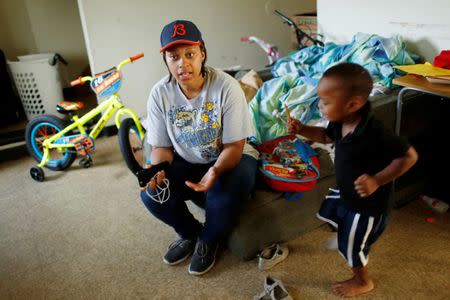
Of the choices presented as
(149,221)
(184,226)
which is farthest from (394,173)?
(149,221)

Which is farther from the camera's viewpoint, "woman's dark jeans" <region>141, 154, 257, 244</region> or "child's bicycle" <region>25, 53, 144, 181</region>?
"child's bicycle" <region>25, 53, 144, 181</region>

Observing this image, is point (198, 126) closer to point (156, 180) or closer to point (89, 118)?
point (156, 180)

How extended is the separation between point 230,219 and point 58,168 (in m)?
1.54

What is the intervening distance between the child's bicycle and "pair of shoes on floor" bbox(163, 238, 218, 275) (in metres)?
0.76

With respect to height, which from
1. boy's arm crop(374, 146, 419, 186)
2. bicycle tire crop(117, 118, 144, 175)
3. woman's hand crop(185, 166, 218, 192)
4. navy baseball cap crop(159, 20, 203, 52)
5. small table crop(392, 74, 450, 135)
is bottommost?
bicycle tire crop(117, 118, 144, 175)

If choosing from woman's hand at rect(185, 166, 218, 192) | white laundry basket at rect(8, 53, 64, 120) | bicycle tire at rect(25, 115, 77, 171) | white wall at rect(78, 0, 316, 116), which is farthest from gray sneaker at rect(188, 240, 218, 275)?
white laundry basket at rect(8, 53, 64, 120)

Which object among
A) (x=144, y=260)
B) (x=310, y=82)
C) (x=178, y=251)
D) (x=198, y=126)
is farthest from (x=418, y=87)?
(x=144, y=260)

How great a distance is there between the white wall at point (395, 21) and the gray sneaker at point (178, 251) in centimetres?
159

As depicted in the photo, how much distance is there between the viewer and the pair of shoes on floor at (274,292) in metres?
1.42

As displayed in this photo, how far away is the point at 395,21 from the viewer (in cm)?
214

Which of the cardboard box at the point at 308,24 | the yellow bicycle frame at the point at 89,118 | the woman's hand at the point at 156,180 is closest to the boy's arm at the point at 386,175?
the woman's hand at the point at 156,180

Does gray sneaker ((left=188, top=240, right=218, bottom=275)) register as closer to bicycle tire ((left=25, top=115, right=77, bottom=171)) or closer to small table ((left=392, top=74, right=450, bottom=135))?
small table ((left=392, top=74, right=450, bottom=135))

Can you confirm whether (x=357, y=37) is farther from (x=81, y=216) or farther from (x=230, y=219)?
(x=81, y=216)

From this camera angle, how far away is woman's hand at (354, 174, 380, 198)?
44.2 inches
